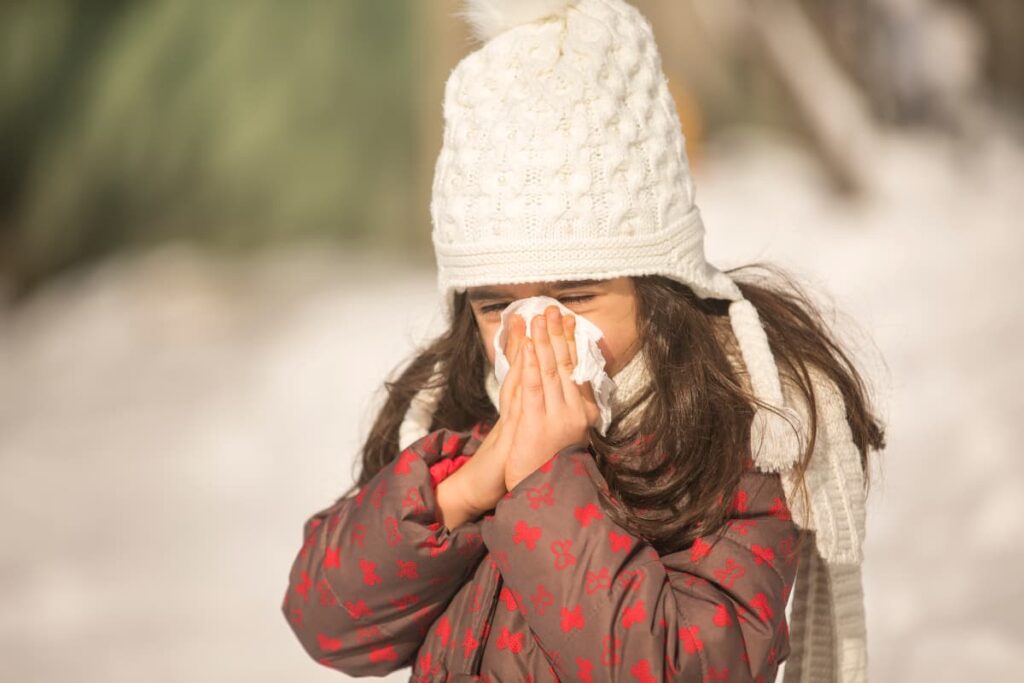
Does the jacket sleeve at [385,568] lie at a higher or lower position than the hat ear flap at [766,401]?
lower

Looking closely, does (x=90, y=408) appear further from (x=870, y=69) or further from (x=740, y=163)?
(x=870, y=69)

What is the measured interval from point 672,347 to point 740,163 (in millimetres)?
6094

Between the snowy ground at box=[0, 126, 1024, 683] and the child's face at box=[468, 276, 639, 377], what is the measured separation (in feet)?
1.89

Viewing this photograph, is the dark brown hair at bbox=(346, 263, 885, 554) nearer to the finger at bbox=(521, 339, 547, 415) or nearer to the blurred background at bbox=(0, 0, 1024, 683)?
the finger at bbox=(521, 339, 547, 415)

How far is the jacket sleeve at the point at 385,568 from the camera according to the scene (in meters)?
1.89

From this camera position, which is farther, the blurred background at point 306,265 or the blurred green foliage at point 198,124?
the blurred green foliage at point 198,124

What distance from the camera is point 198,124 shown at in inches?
267

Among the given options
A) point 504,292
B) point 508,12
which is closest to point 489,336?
point 504,292

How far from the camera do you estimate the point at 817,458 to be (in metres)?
1.95

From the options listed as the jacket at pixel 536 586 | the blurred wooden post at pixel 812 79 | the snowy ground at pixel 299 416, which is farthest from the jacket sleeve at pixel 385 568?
the blurred wooden post at pixel 812 79

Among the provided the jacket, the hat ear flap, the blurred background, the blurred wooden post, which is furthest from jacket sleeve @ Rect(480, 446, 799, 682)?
the blurred wooden post

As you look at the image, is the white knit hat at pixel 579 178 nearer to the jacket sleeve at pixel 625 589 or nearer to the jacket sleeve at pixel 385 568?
the jacket sleeve at pixel 625 589

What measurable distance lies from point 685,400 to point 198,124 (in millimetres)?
5402

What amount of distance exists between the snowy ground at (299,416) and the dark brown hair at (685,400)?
31 cm
